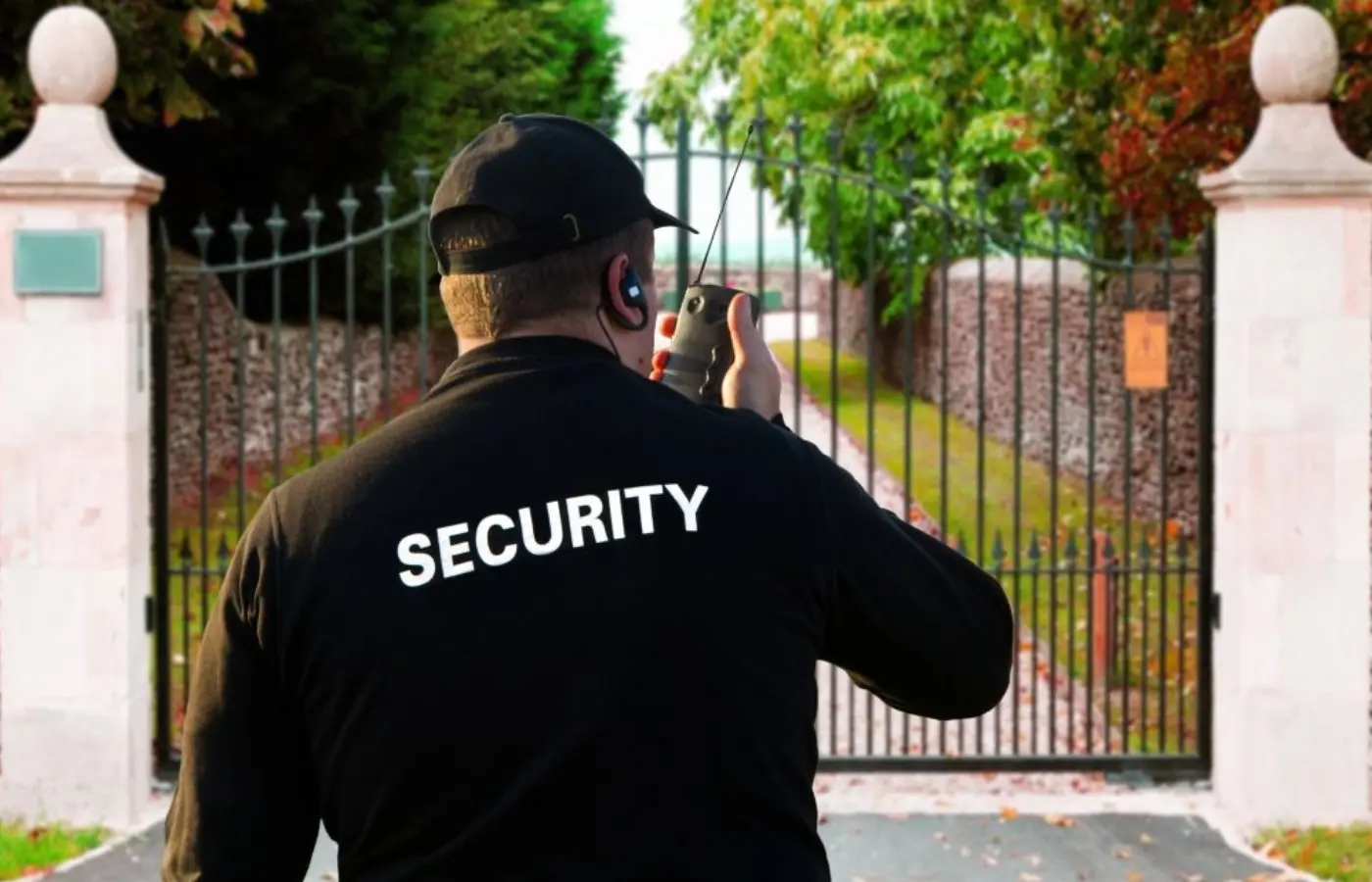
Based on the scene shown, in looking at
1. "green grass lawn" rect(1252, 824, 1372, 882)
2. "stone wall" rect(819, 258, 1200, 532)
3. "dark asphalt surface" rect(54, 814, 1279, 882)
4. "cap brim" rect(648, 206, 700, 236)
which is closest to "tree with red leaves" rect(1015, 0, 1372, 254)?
"stone wall" rect(819, 258, 1200, 532)

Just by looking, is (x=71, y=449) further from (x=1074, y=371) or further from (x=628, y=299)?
(x=1074, y=371)

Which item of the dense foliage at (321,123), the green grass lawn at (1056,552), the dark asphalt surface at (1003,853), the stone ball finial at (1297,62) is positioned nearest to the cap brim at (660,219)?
the dark asphalt surface at (1003,853)

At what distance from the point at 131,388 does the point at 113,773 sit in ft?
4.77

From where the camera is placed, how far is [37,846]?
283 inches

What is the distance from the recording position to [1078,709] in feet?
34.2

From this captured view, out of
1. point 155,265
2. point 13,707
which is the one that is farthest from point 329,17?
point 13,707

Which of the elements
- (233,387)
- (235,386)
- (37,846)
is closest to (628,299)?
(37,846)

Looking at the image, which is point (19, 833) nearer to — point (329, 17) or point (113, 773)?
point (113, 773)

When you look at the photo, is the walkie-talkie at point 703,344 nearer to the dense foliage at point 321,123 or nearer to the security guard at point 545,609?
the security guard at point 545,609

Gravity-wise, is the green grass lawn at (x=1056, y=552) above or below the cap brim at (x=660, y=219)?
below

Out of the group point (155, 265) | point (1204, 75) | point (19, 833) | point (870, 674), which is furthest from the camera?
point (1204, 75)

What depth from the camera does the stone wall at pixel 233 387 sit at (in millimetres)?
16188

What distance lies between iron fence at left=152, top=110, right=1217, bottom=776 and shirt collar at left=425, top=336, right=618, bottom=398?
0.67 feet

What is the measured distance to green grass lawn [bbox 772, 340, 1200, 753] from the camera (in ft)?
25.9
